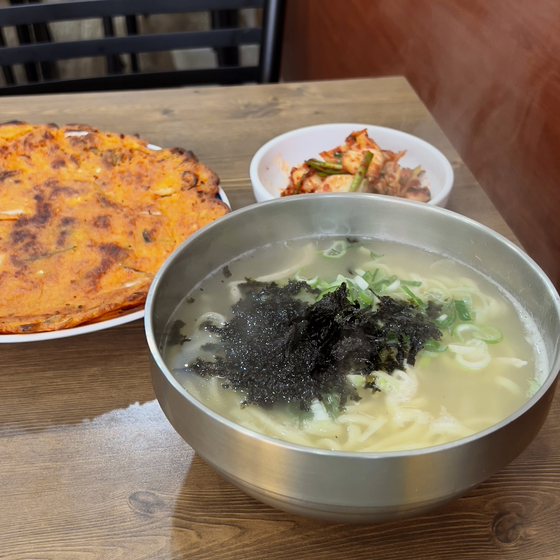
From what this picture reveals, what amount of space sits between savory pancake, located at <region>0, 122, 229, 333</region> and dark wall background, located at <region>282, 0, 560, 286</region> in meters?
1.12

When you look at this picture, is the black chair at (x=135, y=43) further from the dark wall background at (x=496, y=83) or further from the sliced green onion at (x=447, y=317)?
the sliced green onion at (x=447, y=317)

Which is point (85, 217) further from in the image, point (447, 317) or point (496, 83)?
point (496, 83)

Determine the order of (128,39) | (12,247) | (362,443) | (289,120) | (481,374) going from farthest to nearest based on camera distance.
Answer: (128,39), (289,120), (12,247), (481,374), (362,443)

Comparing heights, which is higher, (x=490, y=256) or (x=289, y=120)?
(x=490, y=256)

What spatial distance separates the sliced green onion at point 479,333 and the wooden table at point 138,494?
0.20 metres

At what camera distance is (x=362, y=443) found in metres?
0.86

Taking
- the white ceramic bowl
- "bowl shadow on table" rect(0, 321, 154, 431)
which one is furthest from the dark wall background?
"bowl shadow on table" rect(0, 321, 154, 431)

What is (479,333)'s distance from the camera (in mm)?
1037

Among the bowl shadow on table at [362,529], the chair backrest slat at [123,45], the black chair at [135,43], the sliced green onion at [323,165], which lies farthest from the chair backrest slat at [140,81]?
the bowl shadow on table at [362,529]

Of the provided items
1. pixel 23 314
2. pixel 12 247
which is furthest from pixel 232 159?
pixel 23 314

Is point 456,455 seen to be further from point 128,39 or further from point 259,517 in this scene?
point 128,39

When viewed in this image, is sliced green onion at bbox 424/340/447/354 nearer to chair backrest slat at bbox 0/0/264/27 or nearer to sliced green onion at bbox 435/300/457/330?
sliced green onion at bbox 435/300/457/330

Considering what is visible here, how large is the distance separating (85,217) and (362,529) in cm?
96

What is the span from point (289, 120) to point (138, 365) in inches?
45.8
